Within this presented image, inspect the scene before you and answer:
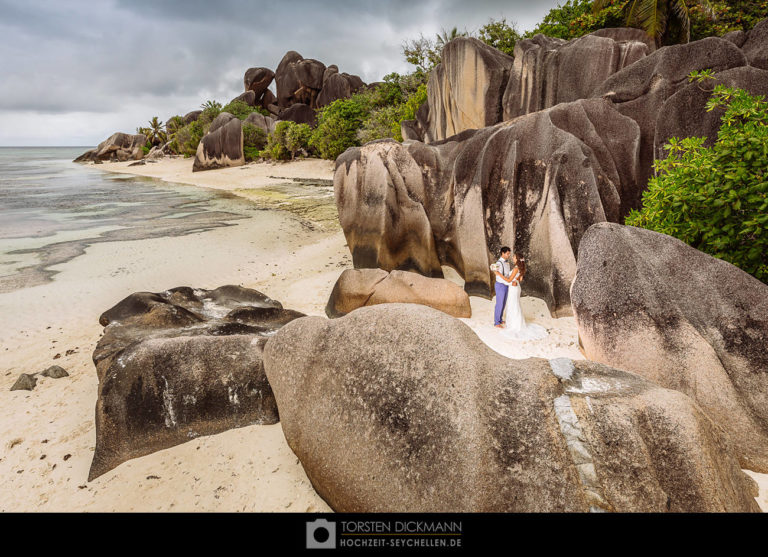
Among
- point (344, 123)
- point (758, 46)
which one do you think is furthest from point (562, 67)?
point (344, 123)

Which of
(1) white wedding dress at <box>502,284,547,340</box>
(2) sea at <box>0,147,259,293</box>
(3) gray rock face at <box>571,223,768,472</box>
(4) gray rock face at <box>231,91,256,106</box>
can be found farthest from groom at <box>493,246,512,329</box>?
(4) gray rock face at <box>231,91,256,106</box>

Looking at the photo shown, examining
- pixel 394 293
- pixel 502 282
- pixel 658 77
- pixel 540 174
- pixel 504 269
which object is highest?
pixel 658 77

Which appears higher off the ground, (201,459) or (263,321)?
(263,321)

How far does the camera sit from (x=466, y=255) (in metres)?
9.19

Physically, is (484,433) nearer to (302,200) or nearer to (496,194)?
(496,194)

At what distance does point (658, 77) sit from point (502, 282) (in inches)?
205

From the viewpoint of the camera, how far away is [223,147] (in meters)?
40.8

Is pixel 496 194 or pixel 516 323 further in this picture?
pixel 496 194
